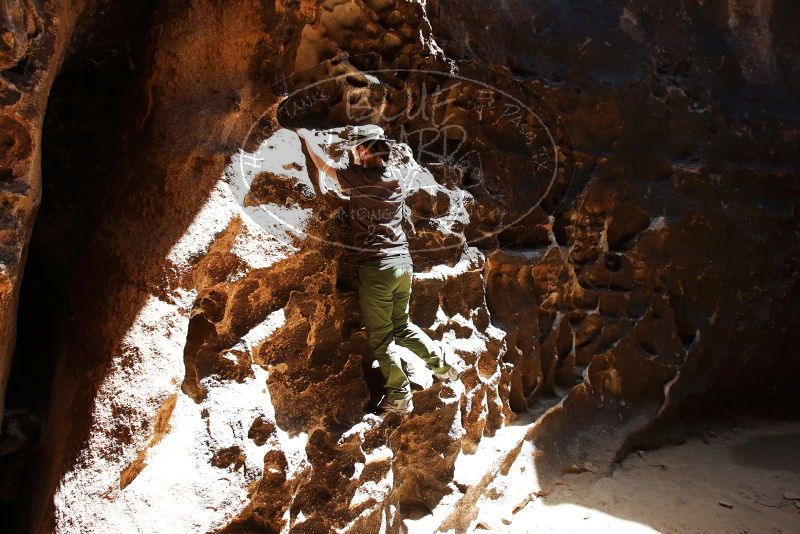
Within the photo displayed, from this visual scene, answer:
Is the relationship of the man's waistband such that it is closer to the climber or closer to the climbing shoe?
the climber

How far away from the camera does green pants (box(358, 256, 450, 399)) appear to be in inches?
99.3

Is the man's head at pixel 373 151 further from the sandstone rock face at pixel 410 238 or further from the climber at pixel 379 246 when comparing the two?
the sandstone rock face at pixel 410 238

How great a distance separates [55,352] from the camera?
8.80ft

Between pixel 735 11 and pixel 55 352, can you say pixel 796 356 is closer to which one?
pixel 735 11

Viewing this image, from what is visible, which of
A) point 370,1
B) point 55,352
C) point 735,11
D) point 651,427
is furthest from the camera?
point 735,11

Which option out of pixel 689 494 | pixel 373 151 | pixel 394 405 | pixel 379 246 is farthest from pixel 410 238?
pixel 689 494

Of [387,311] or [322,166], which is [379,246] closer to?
[387,311]

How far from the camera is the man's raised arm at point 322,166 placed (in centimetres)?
251

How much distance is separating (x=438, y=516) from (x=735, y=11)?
4.47 m

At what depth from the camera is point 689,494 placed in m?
3.67

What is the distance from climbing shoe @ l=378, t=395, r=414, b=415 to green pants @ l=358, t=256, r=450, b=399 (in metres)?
0.02

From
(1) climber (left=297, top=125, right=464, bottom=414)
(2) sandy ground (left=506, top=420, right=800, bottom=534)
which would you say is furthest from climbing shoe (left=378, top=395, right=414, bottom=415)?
(2) sandy ground (left=506, top=420, right=800, bottom=534)

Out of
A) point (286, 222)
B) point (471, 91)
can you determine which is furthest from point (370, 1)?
point (286, 222)

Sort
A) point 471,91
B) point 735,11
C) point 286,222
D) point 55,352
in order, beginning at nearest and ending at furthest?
point 286,222 < point 55,352 < point 471,91 < point 735,11
